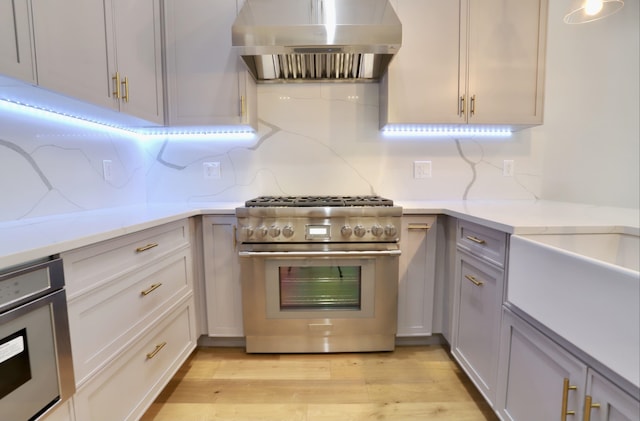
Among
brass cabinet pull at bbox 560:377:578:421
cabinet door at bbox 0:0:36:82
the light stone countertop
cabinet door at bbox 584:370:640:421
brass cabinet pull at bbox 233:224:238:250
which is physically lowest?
brass cabinet pull at bbox 560:377:578:421

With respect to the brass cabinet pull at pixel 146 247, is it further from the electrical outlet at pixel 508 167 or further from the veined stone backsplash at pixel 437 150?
the electrical outlet at pixel 508 167

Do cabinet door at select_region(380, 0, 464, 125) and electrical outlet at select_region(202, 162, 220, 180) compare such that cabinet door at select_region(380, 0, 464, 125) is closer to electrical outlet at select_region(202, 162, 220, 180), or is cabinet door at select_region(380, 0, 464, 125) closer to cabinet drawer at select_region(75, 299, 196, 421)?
electrical outlet at select_region(202, 162, 220, 180)

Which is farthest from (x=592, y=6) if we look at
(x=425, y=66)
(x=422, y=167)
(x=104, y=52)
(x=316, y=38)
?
(x=104, y=52)

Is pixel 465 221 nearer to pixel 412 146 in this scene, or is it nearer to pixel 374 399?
pixel 412 146

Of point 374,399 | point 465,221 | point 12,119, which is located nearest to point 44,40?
point 12,119

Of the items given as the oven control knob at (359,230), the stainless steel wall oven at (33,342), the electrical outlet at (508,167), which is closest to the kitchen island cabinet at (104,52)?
the stainless steel wall oven at (33,342)

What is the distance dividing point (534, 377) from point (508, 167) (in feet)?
5.21

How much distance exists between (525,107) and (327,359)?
1951 millimetres

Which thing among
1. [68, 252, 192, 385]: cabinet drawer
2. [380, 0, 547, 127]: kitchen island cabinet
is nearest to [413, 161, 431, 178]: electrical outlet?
[380, 0, 547, 127]: kitchen island cabinet

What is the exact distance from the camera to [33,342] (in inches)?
30.2

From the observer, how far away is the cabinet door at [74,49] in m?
1.02

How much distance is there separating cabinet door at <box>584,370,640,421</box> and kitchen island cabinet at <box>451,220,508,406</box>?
45cm

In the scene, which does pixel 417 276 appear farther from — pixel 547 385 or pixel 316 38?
pixel 316 38

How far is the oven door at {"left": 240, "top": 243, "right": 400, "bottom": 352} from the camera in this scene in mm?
1668
